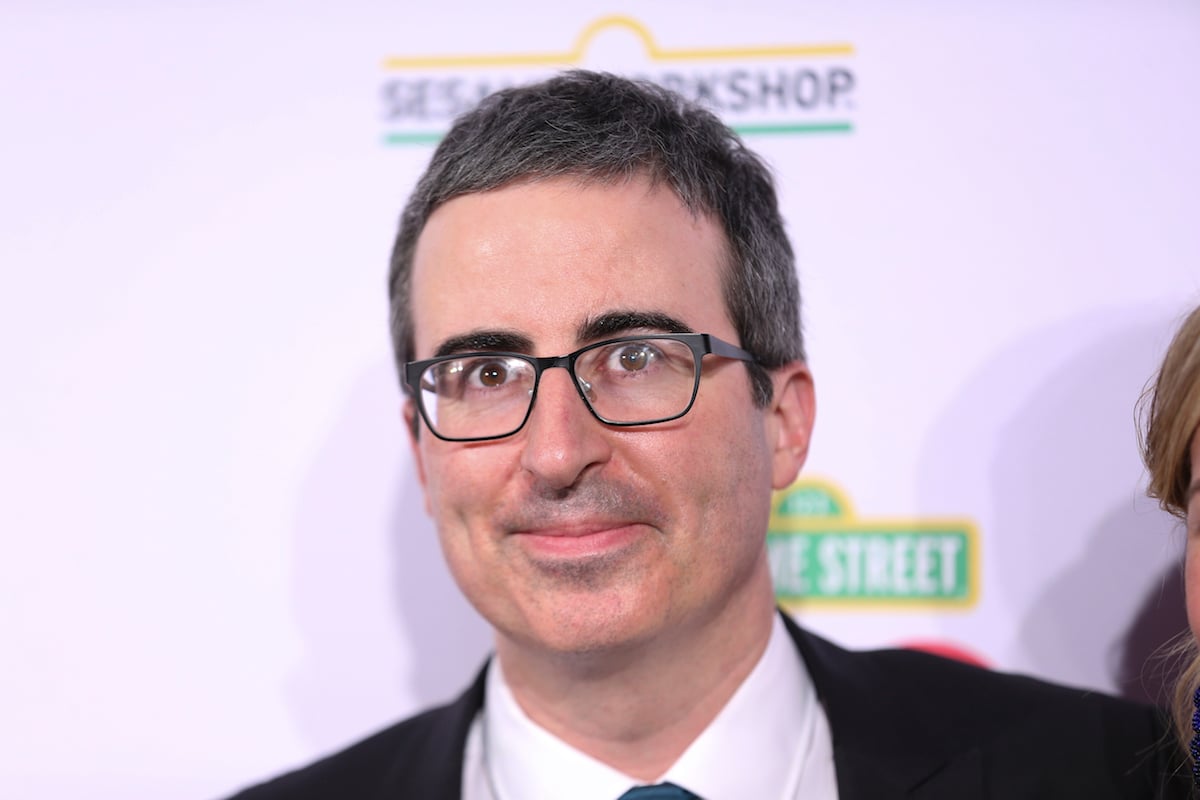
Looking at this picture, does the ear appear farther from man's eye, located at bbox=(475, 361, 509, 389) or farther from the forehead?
man's eye, located at bbox=(475, 361, 509, 389)

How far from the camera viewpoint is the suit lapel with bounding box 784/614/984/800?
189 centimetres

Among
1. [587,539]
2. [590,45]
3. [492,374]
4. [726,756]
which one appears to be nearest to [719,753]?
[726,756]

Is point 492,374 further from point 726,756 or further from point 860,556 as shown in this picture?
point 860,556

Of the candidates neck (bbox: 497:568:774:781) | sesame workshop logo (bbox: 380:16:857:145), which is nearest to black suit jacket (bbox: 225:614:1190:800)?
neck (bbox: 497:568:774:781)

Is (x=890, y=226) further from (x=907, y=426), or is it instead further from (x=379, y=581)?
(x=379, y=581)

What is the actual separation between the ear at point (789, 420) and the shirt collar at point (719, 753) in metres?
0.29

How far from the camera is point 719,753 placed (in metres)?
1.88

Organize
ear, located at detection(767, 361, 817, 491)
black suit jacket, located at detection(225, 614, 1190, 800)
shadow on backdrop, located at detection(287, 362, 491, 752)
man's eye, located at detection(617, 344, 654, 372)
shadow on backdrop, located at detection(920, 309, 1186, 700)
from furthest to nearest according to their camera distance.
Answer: shadow on backdrop, located at detection(287, 362, 491, 752)
shadow on backdrop, located at detection(920, 309, 1186, 700)
ear, located at detection(767, 361, 817, 491)
black suit jacket, located at detection(225, 614, 1190, 800)
man's eye, located at detection(617, 344, 654, 372)

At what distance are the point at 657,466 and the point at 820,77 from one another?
3.65 feet

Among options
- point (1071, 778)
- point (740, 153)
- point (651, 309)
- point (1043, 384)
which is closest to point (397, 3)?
point (740, 153)

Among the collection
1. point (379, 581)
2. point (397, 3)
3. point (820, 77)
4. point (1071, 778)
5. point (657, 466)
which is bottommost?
point (1071, 778)

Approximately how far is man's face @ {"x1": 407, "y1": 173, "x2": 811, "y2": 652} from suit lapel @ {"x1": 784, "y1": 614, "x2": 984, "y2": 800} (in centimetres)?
27

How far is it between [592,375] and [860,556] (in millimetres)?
951

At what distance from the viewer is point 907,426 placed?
2.44 metres
